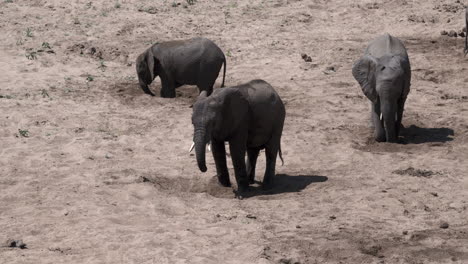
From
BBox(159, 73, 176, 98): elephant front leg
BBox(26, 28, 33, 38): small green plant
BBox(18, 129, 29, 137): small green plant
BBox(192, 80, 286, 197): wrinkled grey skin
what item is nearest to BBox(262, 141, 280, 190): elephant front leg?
BBox(192, 80, 286, 197): wrinkled grey skin

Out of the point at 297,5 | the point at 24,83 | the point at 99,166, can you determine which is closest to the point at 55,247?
the point at 99,166

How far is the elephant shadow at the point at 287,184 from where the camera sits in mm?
11469

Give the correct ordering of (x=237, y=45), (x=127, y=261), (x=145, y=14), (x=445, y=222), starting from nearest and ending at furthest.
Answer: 1. (x=127, y=261)
2. (x=445, y=222)
3. (x=237, y=45)
4. (x=145, y=14)

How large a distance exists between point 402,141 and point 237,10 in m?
7.66

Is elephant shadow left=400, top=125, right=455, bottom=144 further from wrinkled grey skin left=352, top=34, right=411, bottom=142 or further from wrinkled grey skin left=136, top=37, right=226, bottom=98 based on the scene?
wrinkled grey skin left=136, top=37, right=226, bottom=98

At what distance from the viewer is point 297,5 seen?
69.2 ft

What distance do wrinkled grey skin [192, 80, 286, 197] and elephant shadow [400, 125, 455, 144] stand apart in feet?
9.56

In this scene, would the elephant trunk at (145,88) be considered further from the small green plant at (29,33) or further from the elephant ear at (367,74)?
the elephant ear at (367,74)

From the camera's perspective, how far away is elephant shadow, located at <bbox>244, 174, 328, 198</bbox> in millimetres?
11469

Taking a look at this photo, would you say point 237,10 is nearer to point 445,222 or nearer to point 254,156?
point 254,156

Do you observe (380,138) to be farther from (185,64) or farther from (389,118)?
(185,64)

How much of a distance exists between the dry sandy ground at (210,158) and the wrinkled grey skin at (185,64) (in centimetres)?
43

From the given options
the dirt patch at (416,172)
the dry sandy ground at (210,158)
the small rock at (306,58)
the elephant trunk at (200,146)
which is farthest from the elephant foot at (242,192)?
the small rock at (306,58)

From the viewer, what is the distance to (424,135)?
14195mm
